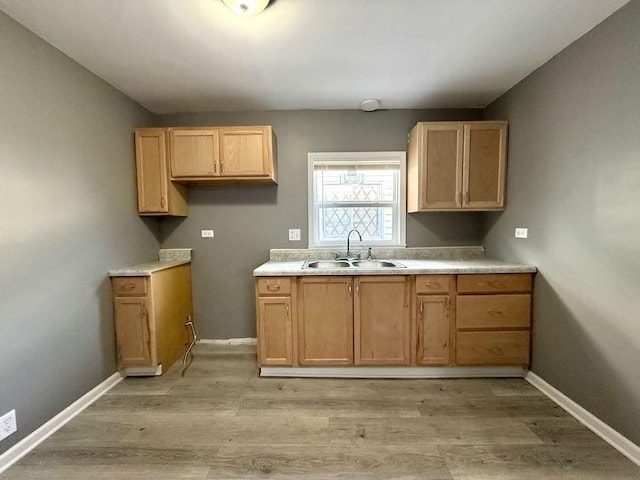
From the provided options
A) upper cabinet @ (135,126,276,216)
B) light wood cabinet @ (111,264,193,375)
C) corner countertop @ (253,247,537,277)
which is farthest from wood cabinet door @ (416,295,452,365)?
light wood cabinet @ (111,264,193,375)

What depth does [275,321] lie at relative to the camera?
2.23 m

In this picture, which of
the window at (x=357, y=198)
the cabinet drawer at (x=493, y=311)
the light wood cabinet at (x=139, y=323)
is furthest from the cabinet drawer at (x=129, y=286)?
the cabinet drawer at (x=493, y=311)

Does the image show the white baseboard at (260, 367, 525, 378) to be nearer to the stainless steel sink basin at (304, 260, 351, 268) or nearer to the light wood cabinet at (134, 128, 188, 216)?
the stainless steel sink basin at (304, 260, 351, 268)

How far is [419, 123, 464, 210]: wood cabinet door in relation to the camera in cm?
240

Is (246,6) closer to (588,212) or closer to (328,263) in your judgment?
(328,263)

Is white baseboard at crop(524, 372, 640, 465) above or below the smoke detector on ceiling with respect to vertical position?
below

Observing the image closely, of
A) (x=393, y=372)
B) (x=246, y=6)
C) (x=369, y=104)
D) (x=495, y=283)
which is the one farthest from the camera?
(x=369, y=104)

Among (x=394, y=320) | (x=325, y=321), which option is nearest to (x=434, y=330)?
(x=394, y=320)

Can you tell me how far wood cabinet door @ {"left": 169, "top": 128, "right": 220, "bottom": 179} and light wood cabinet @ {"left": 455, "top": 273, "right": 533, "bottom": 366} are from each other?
7.73ft

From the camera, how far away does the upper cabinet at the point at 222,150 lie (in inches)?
95.7

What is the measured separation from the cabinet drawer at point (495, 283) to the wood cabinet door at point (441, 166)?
0.68 m

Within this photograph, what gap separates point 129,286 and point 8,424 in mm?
966

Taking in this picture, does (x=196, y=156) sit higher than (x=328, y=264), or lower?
higher

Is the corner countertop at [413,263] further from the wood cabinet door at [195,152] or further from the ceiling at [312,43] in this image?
the ceiling at [312,43]
